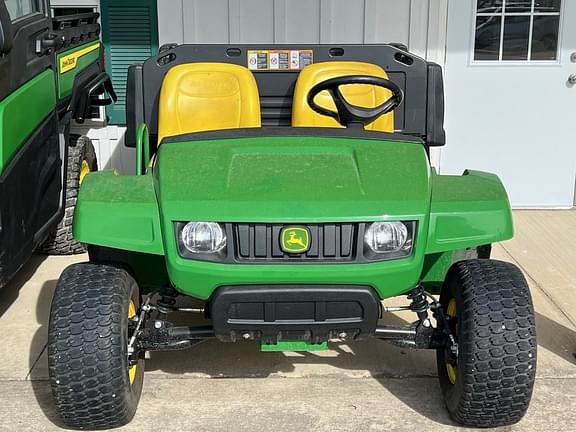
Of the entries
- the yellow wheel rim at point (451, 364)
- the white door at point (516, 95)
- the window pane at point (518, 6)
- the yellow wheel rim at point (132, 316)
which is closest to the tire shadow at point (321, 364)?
the yellow wheel rim at point (451, 364)

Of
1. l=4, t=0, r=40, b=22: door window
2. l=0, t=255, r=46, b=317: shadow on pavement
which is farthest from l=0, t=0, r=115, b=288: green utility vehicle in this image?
l=0, t=255, r=46, b=317: shadow on pavement

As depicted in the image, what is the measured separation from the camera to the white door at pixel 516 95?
5453 mm

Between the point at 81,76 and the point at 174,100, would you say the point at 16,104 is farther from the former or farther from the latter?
the point at 81,76

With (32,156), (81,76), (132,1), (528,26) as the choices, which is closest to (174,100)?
(32,156)

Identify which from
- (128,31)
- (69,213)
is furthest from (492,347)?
(128,31)

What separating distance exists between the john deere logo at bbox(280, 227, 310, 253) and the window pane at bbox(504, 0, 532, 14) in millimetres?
3568

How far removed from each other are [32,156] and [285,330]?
5.59 feet

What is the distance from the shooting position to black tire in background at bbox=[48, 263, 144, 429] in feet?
8.35

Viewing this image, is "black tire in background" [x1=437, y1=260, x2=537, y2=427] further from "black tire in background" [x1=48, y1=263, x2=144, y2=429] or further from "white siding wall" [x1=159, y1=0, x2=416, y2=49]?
"white siding wall" [x1=159, y1=0, x2=416, y2=49]

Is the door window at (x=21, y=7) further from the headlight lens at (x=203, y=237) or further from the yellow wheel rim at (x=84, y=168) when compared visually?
the headlight lens at (x=203, y=237)

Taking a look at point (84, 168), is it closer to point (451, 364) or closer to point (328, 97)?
point (328, 97)

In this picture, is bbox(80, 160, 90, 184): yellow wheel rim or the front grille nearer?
the front grille

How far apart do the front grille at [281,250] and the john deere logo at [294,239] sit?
14 millimetres

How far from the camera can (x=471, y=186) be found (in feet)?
9.12
